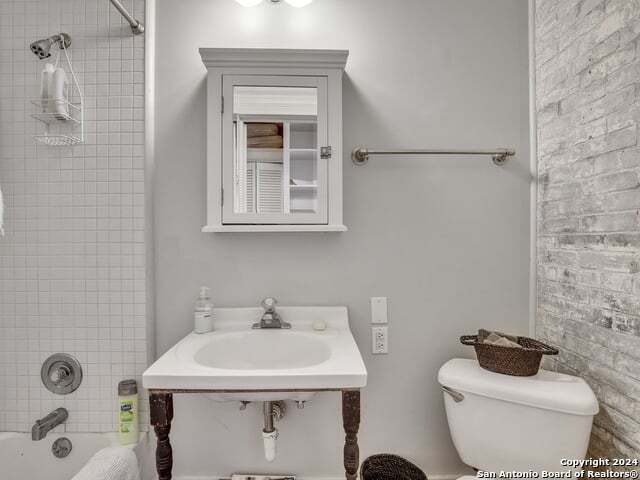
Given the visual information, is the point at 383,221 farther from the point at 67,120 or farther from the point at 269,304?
the point at 67,120

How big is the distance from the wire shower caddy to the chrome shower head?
0.05ft

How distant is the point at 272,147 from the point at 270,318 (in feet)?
2.17

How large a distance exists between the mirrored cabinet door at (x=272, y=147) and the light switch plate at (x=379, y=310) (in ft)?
1.30

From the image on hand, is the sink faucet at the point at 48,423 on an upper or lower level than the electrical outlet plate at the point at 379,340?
lower

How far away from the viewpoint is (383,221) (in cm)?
152

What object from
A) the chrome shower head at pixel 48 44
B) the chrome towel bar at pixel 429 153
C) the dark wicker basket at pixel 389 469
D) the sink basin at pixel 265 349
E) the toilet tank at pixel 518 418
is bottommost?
the dark wicker basket at pixel 389 469

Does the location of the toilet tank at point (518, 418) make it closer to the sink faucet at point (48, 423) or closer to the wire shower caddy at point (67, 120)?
the sink faucet at point (48, 423)

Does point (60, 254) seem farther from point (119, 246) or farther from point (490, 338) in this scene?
point (490, 338)

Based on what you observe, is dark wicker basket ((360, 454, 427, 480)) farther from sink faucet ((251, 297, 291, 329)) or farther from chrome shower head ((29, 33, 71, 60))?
chrome shower head ((29, 33, 71, 60))

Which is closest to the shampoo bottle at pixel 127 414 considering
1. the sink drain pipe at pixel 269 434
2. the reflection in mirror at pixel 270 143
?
the sink drain pipe at pixel 269 434

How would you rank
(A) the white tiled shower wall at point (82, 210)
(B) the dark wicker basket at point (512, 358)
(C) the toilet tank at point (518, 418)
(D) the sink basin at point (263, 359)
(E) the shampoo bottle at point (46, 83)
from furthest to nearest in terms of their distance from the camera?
(A) the white tiled shower wall at point (82, 210) → (E) the shampoo bottle at point (46, 83) → (B) the dark wicker basket at point (512, 358) → (C) the toilet tank at point (518, 418) → (D) the sink basin at point (263, 359)

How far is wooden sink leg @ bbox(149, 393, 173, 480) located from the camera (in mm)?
1053

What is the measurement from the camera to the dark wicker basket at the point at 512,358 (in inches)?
49.1

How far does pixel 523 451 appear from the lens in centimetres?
118
